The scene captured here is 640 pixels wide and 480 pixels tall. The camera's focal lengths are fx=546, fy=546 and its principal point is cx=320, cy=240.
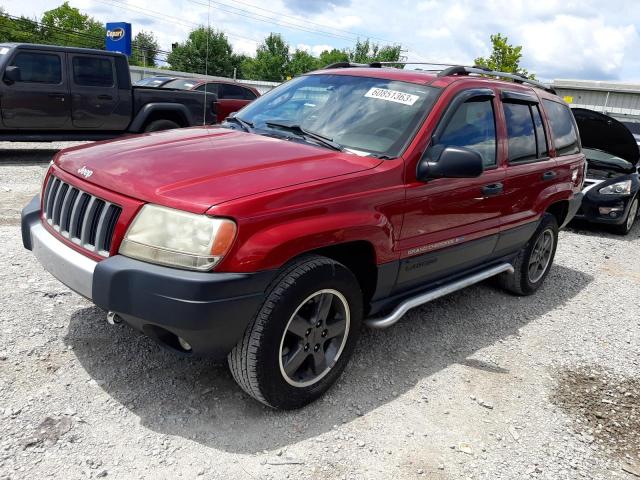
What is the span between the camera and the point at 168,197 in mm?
2428

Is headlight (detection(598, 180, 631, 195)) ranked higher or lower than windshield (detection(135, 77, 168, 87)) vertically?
lower

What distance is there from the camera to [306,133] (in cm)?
344

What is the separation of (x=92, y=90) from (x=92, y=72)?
0.33 meters

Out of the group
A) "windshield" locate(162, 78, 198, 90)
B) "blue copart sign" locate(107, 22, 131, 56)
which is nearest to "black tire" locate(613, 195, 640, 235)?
"windshield" locate(162, 78, 198, 90)

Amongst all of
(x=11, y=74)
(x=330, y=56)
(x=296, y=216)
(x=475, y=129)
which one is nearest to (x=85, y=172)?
(x=296, y=216)

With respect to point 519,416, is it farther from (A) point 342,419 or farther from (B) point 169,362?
(B) point 169,362

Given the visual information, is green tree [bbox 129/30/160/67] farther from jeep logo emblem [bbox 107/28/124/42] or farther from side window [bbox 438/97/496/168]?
side window [bbox 438/97/496/168]

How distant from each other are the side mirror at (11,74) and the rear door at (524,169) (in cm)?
812

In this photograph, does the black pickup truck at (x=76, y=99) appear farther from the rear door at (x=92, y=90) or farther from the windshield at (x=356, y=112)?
the windshield at (x=356, y=112)

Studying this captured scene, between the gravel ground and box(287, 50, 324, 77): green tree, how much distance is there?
83621 mm

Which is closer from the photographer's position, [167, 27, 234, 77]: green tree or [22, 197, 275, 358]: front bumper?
[22, 197, 275, 358]: front bumper

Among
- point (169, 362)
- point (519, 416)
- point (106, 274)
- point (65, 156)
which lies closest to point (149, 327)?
point (106, 274)

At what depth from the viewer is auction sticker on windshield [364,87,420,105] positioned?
3.47 meters

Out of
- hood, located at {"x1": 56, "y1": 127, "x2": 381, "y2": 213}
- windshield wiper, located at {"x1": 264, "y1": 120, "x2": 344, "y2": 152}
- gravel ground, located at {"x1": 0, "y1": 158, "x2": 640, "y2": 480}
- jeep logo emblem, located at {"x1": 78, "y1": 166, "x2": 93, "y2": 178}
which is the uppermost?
Result: windshield wiper, located at {"x1": 264, "y1": 120, "x2": 344, "y2": 152}
